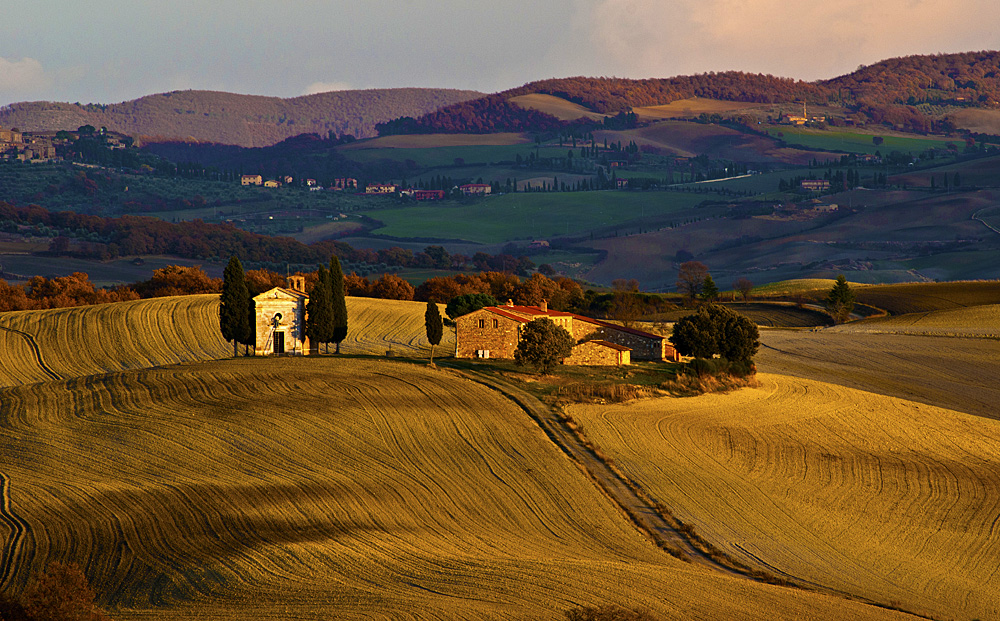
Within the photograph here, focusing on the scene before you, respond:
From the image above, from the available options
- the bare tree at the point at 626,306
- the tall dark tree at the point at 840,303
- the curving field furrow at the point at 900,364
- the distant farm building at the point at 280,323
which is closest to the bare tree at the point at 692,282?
the bare tree at the point at 626,306

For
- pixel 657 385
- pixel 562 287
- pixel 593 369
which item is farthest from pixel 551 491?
pixel 562 287

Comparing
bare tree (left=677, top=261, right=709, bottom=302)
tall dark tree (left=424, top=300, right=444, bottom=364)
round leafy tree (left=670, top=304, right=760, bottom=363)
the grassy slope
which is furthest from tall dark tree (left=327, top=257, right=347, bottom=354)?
bare tree (left=677, top=261, right=709, bottom=302)

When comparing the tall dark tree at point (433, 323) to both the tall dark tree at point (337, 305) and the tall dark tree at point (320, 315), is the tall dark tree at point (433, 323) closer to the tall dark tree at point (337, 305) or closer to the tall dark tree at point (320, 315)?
the tall dark tree at point (337, 305)

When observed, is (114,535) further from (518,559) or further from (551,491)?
(551,491)

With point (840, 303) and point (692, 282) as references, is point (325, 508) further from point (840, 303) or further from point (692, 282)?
point (692, 282)

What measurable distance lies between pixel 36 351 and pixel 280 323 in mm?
24119

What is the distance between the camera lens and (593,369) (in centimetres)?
7619

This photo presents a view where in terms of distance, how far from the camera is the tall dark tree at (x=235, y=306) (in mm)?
77938

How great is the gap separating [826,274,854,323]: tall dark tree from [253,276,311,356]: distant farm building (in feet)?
214

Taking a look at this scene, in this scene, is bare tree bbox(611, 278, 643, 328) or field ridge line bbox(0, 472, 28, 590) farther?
bare tree bbox(611, 278, 643, 328)

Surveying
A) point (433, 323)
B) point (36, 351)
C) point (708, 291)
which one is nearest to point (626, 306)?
point (708, 291)

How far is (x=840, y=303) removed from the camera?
122125 mm

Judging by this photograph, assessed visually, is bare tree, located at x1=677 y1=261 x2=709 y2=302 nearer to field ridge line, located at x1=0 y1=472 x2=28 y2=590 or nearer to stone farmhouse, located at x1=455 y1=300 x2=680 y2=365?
stone farmhouse, located at x1=455 y1=300 x2=680 y2=365

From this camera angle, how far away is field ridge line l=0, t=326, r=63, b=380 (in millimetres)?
82406
